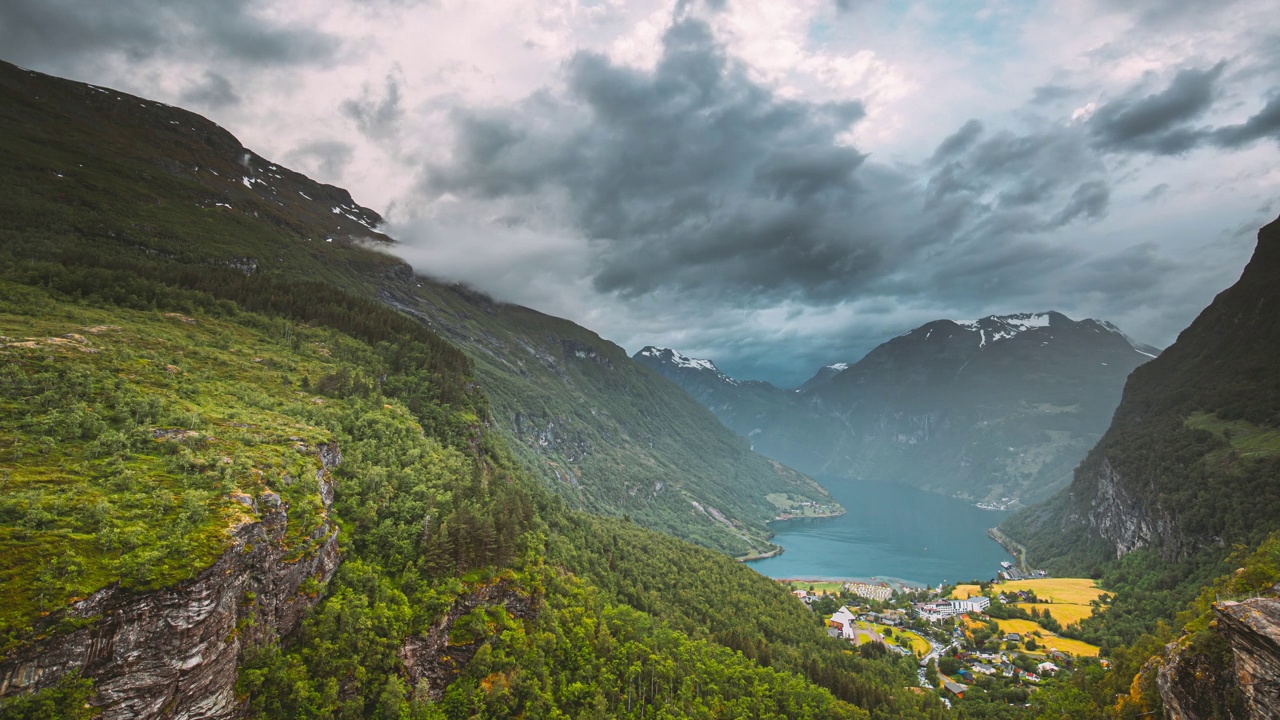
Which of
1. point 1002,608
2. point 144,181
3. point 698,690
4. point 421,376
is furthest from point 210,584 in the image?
point 144,181

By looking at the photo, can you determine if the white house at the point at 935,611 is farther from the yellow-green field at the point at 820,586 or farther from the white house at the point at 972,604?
the yellow-green field at the point at 820,586

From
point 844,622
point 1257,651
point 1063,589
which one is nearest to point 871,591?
point 1063,589

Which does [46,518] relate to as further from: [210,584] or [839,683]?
[839,683]

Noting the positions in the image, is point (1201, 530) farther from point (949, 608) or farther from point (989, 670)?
point (989, 670)

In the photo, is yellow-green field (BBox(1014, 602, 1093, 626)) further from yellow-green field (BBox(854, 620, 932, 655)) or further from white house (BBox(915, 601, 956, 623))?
yellow-green field (BBox(854, 620, 932, 655))

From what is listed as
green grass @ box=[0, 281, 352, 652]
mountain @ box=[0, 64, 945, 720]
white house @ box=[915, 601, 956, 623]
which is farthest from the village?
green grass @ box=[0, 281, 352, 652]

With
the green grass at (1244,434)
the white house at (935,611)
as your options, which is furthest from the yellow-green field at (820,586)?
the green grass at (1244,434)
